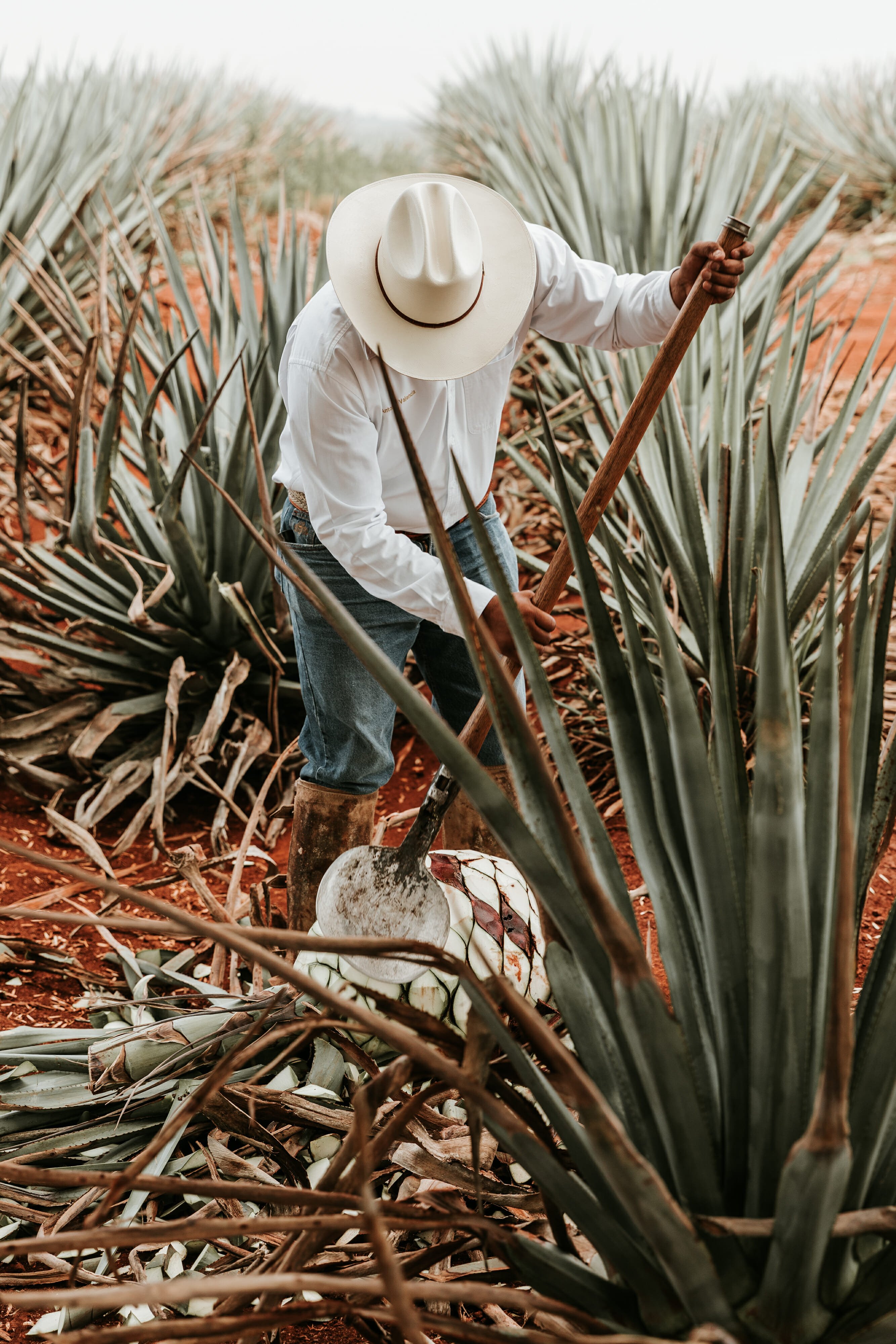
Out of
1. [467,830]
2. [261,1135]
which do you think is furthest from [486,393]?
[261,1135]

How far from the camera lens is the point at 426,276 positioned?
181 centimetres

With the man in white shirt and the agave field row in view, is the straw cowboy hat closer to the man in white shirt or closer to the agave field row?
the man in white shirt

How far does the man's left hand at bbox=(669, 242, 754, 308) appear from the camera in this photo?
170cm

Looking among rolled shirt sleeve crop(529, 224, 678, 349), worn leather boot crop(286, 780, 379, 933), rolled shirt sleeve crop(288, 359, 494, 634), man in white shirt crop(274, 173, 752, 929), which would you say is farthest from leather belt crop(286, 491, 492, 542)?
worn leather boot crop(286, 780, 379, 933)

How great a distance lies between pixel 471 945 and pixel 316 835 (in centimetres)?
55

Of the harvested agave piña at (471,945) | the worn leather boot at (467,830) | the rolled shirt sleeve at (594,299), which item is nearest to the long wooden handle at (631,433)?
the harvested agave piña at (471,945)

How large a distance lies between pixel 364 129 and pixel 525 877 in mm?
79173

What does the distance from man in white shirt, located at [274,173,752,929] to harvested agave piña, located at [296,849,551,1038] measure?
1.28 feet

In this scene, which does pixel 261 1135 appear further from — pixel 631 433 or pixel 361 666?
pixel 631 433

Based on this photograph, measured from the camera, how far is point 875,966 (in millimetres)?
1038

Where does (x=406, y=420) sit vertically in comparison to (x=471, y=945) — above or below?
above

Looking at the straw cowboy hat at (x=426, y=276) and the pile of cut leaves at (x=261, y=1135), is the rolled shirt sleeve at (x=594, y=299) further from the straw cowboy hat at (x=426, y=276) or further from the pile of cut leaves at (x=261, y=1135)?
the pile of cut leaves at (x=261, y=1135)

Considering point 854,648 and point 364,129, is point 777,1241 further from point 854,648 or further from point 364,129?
point 364,129

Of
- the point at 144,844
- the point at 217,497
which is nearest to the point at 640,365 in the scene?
the point at 217,497
